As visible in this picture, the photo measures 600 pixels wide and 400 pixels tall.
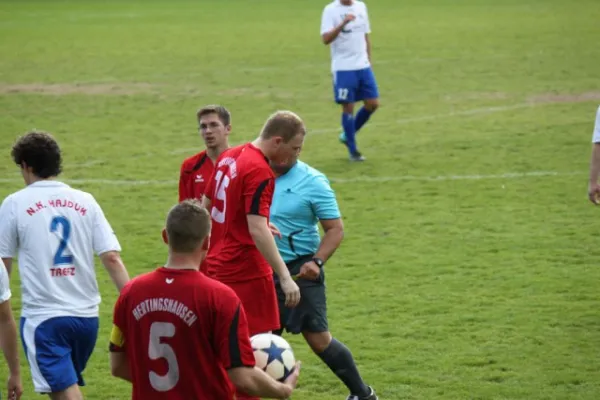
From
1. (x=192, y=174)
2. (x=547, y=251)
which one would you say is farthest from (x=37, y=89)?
(x=192, y=174)

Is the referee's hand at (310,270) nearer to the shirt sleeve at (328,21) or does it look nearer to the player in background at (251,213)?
the player in background at (251,213)

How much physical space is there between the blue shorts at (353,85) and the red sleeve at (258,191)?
11.1 metres

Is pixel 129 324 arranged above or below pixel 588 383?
above

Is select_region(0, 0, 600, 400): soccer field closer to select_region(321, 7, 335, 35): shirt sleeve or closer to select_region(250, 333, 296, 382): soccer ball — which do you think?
select_region(321, 7, 335, 35): shirt sleeve

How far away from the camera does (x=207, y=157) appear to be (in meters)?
9.20

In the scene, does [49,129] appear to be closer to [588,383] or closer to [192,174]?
[192,174]

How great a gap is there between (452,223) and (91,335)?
8083 mm

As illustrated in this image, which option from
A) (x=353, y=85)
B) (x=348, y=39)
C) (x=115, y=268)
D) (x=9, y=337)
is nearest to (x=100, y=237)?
(x=115, y=268)

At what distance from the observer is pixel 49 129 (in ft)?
72.0

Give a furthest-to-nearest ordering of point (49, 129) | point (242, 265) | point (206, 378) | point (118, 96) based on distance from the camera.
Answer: point (118, 96) → point (49, 129) → point (242, 265) → point (206, 378)

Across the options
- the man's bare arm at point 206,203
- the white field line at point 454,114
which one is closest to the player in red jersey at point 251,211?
the man's bare arm at point 206,203

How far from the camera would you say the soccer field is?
9.73 m

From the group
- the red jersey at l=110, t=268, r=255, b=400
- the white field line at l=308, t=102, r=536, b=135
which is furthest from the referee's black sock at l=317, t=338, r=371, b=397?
the white field line at l=308, t=102, r=536, b=135

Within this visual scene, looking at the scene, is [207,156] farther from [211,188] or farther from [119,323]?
[119,323]
